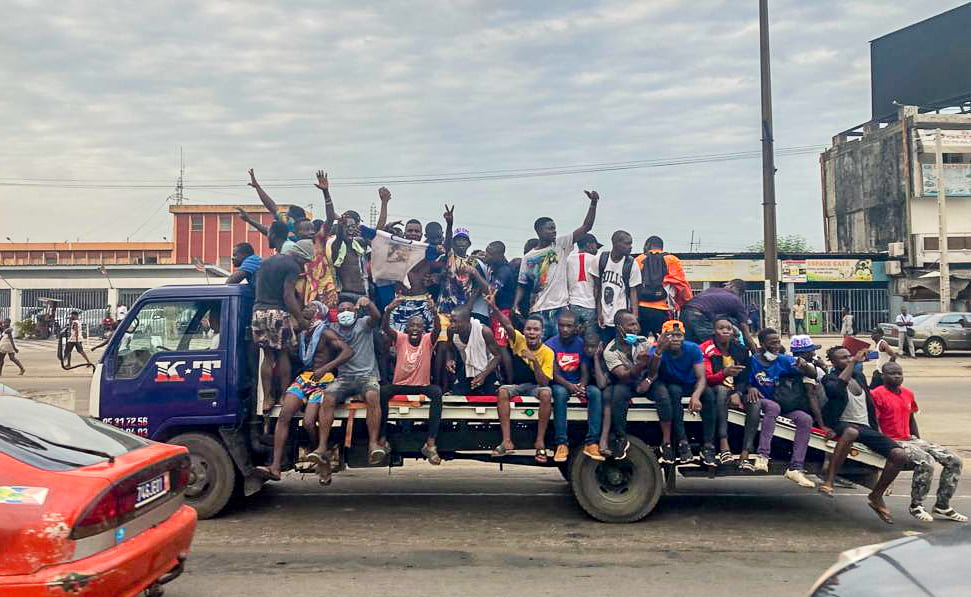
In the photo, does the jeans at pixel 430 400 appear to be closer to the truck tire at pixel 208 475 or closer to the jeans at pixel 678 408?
the truck tire at pixel 208 475

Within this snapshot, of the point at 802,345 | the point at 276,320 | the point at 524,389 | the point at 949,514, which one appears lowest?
the point at 949,514

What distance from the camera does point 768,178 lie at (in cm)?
1406

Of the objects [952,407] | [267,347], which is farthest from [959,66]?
[267,347]

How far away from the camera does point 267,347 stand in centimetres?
702

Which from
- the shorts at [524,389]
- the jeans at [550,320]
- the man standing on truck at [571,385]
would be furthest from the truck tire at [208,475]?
the jeans at [550,320]

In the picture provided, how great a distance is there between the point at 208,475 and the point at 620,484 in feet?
11.9

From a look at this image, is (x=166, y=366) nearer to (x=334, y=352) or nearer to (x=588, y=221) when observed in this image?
(x=334, y=352)

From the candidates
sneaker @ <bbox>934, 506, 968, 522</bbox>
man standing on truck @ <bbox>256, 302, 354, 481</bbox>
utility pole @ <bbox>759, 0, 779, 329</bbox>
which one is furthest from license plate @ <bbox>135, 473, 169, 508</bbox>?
utility pole @ <bbox>759, 0, 779, 329</bbox>

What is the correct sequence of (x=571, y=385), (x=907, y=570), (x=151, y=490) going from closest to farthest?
1. (x=907, y=570)
2. (x=151, y=490)
3. (x=571, y=385)

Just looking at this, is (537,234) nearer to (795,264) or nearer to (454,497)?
(454,497)

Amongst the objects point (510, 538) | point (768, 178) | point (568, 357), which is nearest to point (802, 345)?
point (568, 357)

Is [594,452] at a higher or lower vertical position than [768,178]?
lower

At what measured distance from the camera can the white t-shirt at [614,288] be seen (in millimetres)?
7762

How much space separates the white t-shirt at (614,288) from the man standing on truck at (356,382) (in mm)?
2260
